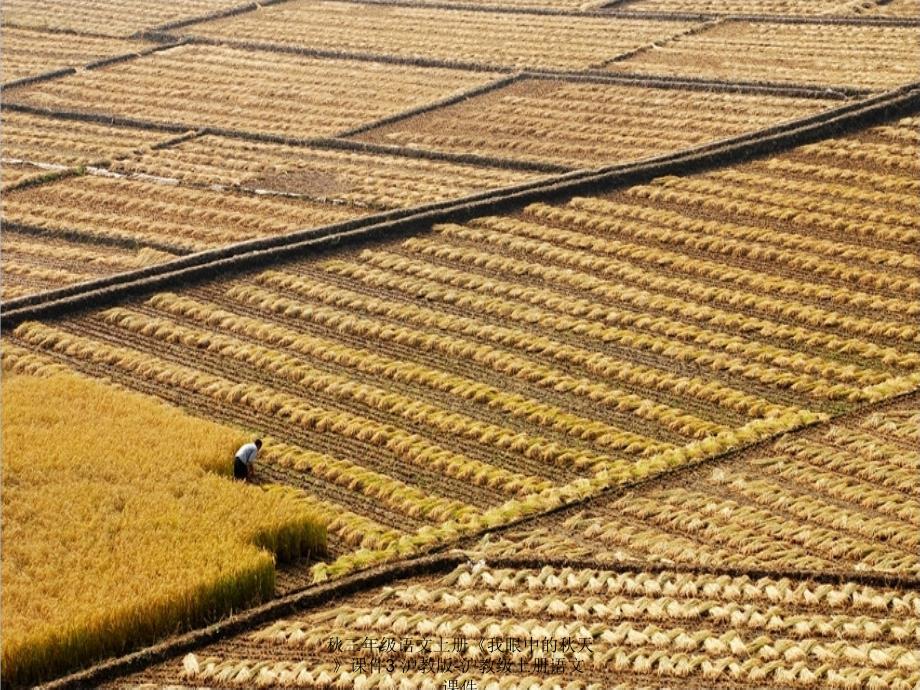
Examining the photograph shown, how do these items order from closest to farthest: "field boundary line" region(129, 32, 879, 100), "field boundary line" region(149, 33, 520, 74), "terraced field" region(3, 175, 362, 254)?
"terraced field" region(3, 175, 362, 254), "field boundary line" region(129, 32, 879, 100), "field boundary line" region(149, 33, 520, 74)

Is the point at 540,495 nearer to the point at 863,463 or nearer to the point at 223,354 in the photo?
the point at 863,463

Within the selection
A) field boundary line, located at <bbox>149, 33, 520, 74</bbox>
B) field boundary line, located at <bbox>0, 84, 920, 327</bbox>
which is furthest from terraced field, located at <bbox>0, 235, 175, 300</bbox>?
field boundary line, located at <bbox>149, 33, 520, 74</bbox>

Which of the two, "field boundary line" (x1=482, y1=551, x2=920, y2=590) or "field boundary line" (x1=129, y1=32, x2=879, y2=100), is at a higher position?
"field boundary line" (x1=129, y1=32, x2=879, y2=100)

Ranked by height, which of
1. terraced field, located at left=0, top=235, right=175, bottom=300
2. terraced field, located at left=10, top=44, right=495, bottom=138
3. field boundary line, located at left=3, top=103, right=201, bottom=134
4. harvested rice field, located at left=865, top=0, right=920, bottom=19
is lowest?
terraced field, located at left=0, top=235, right=175, bottom=300

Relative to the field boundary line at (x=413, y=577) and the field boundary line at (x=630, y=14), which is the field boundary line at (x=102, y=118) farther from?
the field boundary line at (x=413, y=577)

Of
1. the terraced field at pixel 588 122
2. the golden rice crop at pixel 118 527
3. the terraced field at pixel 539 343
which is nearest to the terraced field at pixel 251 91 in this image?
the terraced field at pixel 588 122

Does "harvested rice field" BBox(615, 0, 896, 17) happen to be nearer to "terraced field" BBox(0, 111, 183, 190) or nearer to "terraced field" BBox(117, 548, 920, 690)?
"terraced field" BBox(0, 111, 183, 190)
